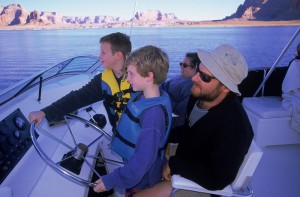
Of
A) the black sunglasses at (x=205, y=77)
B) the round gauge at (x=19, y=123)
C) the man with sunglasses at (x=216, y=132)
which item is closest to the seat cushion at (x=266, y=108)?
the man with sunglasses at (x=216, y=132)

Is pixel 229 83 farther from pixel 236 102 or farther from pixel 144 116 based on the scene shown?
pixel 144 116

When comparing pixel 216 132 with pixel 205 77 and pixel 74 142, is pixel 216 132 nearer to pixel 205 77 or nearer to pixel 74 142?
pixel 205 77

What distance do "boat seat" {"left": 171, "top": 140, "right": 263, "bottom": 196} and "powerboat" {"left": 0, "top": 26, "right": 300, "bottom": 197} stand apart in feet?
0.18

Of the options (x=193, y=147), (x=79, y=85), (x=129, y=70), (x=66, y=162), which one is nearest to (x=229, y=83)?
(x=193, y=147)

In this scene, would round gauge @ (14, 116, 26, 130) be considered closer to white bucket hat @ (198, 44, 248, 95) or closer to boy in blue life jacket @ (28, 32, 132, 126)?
boy in blue life jacket @ (28, 32, 132, 126)

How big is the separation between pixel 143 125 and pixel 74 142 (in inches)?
23.4

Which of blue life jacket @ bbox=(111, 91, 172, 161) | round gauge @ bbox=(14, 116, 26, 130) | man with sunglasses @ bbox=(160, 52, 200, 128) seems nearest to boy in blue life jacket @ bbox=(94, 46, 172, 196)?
blue life jacket @ bbox=(111, 91, 172, 161)

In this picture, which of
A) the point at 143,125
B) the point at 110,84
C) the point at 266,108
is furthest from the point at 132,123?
the point at 266,108

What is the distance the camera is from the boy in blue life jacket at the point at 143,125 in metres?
1.14

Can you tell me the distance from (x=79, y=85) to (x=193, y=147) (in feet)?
5.09

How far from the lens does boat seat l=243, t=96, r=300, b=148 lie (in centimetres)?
223

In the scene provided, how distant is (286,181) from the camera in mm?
2215

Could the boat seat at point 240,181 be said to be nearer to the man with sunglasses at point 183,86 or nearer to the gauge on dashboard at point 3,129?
the gauge on dashboard at point 3,129

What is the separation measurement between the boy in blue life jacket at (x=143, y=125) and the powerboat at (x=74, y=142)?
164mm
